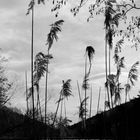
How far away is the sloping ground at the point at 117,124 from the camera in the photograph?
75.6 feet

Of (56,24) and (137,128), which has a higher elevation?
(56,24)

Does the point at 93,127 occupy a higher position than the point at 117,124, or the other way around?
the point at 93,127

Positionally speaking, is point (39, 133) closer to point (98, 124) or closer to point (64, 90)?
point (64, 90)

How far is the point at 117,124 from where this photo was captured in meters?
24.8

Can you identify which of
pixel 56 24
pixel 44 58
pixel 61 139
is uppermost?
pixel 56 24

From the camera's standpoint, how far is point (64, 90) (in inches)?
853

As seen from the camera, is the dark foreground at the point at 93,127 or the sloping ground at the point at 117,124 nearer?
the dark foreground at the point at 93,127

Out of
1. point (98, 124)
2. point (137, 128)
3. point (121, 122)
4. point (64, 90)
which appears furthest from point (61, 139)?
point (98, 124)

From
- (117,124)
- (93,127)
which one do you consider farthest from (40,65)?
(93,127)

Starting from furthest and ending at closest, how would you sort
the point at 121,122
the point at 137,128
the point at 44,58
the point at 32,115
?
1. the point at 137,128
2. the point at 121,122
3. the point at 44,58
4. the point at 32,115

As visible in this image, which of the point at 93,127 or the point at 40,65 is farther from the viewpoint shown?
the point at 93,127

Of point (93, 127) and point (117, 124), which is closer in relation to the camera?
point (117, 124)

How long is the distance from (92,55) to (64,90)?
2631mm

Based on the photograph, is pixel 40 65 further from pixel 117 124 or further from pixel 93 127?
pixel 93 127
